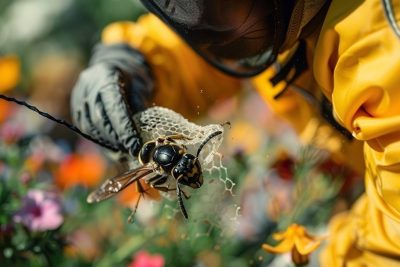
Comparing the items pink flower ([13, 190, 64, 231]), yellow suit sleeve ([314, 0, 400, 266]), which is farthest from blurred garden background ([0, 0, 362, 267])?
yellow suit sleeve ([314, 0, 400, 266])

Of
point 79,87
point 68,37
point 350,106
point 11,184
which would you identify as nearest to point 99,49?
point 79,87

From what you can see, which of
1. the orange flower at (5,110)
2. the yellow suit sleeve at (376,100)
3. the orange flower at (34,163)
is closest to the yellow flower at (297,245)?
the yellow suit sleeve at (376,100)

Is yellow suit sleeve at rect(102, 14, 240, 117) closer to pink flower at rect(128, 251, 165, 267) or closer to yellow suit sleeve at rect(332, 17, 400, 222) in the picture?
pink flower at rect(128, 251, 165, 267)

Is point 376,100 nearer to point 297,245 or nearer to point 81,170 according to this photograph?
point 297,245

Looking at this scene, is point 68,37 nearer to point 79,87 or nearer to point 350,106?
point 79,87

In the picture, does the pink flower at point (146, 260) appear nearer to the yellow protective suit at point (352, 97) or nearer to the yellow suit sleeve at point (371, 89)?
the yellow protective suit at point (352, 97)
